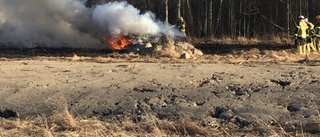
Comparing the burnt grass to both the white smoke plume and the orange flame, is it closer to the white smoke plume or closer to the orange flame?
the white smoke plume

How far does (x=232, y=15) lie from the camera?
39.4 meters

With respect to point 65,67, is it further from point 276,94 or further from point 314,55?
point 314,55

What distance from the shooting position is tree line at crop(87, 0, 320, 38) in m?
38.9

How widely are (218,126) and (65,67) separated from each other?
6332 millimetres

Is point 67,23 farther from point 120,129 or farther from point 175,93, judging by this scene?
point 120,129

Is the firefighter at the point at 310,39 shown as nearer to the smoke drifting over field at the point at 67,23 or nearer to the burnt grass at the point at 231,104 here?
the smoke drifting over field at the point at 67,23

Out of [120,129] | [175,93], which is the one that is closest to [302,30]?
[175,93]

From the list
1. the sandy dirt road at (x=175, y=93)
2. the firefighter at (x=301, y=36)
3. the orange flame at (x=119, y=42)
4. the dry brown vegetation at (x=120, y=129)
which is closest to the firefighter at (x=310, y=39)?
the firefighter at (x=301, y=36)

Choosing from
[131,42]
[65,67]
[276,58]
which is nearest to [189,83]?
[65,67]

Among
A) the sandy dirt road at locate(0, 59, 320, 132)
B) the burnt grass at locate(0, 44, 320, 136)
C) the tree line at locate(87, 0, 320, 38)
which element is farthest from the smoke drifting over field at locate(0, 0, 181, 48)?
the tree line at locate(87, 0, 320, 38)

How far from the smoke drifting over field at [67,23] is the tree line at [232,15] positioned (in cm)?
1479

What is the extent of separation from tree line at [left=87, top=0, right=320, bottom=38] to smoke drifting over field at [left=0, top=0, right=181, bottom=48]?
1479 centimetres

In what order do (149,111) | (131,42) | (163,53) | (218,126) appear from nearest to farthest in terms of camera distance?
(218,126) → (149,111) → (163,53) → (131,42)

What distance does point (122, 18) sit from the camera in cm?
2208
